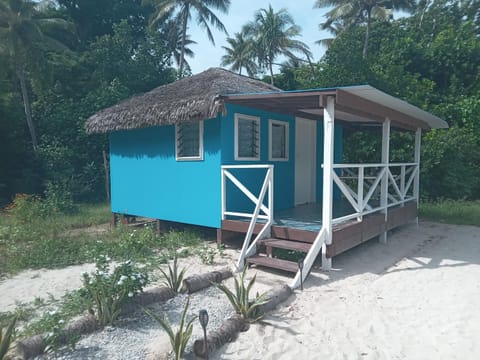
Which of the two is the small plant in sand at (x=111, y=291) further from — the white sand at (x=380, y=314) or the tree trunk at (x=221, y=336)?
the white sand at (x=380, y=314)

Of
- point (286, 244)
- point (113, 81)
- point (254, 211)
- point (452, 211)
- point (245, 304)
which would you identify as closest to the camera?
point (245, 304)

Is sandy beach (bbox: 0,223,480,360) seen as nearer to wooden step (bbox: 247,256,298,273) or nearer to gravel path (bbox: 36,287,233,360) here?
wooden step (bbox: 247,256,298,273)

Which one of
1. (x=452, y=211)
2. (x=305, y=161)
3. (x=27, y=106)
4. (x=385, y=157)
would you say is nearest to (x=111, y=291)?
(x=385, y=157)

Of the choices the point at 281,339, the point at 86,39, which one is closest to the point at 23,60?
the point at 86,39

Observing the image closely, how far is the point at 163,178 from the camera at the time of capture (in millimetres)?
7859

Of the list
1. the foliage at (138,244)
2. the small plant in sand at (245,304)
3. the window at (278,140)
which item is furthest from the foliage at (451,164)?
the small plant in sand at (245,304)

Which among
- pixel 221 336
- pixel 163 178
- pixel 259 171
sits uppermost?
pixel 259 171

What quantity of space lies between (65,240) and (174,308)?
4142 mm

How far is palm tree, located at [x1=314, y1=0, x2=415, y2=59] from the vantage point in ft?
72.7

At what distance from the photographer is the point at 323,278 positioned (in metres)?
5.41

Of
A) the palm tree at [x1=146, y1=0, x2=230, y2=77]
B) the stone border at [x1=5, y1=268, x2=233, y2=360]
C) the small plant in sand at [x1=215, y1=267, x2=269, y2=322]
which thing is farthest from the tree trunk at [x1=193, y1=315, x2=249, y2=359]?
the palm tree at [x1=146, y1=0, x2=230, y2=77]

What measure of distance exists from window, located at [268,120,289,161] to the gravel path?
4.39 metres

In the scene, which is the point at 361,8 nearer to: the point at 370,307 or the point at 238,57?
the point at 238,57

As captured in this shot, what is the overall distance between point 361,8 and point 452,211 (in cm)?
1636
